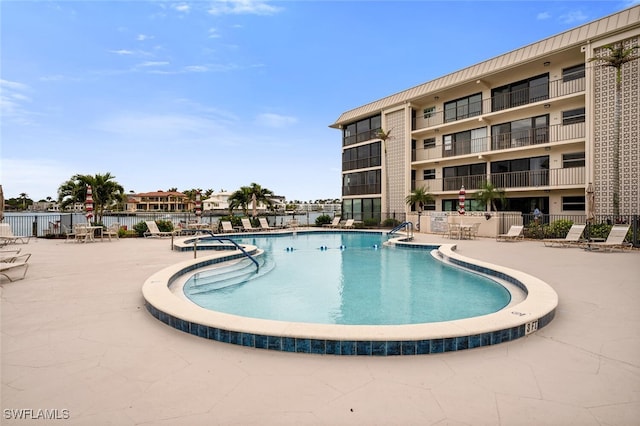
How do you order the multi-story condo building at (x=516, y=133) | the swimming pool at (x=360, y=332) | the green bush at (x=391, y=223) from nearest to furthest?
the swimming pool at (x=360, y=332)
the multi-story condo building at (x=516, y=133)
the green bush at (x=391, y=223)

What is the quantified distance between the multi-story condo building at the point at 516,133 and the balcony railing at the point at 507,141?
58 millimetres

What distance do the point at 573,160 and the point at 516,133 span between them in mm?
3549

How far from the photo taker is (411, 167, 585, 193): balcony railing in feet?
56.2

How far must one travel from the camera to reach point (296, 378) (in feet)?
9.95

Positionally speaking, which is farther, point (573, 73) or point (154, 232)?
point (573, 73)

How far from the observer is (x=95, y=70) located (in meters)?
16.8

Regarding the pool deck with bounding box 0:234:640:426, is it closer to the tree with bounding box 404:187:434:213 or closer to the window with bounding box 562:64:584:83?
the window with bounding box 562:64:584:83

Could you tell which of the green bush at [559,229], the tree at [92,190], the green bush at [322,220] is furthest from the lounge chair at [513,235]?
the tree at [92,190]

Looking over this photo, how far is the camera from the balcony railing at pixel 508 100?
1755 cm

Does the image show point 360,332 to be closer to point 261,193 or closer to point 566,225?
point 566,225

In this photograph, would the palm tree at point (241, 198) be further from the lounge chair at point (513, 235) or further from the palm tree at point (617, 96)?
the palm tree at point (617, 96)

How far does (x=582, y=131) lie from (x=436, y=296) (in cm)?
1558

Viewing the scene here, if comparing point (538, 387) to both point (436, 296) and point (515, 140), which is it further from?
point (515, 140)

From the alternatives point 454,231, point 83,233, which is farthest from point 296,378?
point 454,231
